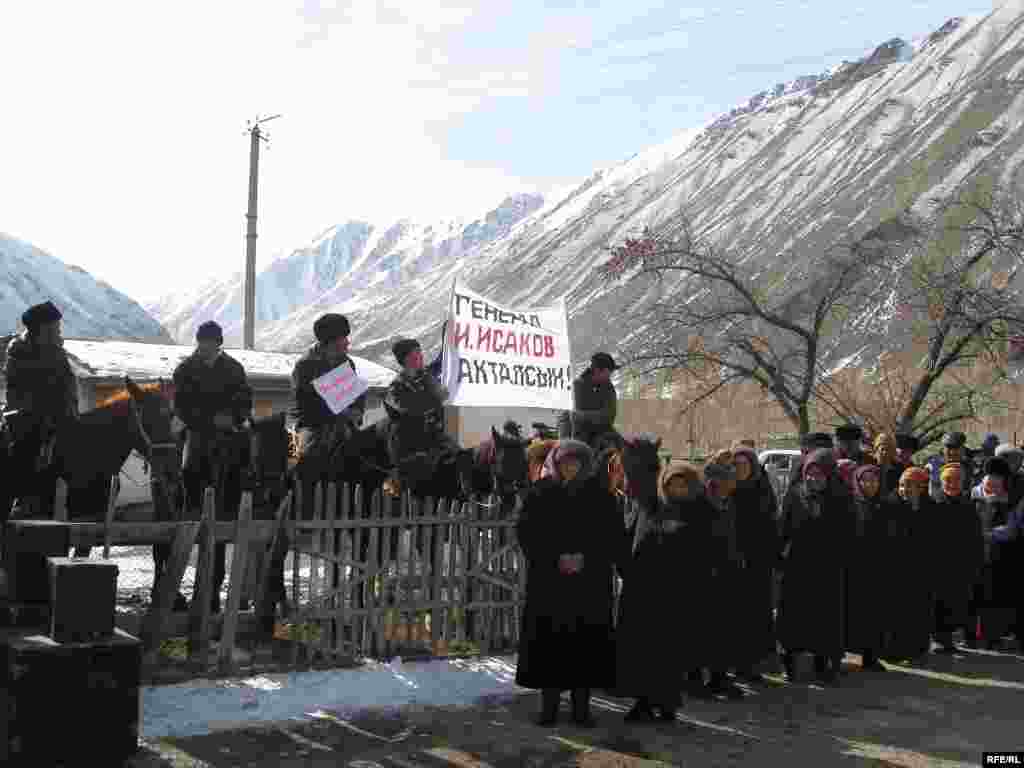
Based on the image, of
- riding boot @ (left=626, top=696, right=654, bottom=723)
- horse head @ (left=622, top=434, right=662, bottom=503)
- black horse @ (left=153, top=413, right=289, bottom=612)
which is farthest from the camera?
black horse @ (left=153, top=413, right=289, bottom=612)

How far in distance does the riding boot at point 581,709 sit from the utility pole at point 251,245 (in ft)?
69.7

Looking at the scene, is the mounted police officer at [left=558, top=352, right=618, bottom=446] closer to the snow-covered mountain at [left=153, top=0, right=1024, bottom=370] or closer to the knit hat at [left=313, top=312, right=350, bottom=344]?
the knit hat at [left=313, top=312, right=350, bottom=344]

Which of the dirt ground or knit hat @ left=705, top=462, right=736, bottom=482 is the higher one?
knit hat @ left=705, top=462, right=736, bottom=482

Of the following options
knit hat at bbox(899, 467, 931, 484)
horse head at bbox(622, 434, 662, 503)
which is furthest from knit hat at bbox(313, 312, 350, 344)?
knit hat at bbox(899, 467, 931, 484)

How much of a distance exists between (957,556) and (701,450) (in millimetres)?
29697

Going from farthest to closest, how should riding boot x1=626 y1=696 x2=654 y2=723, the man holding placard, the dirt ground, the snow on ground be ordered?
the man holding placard
riding boot x1=626 y1=696 x2=654 y2=723
the snow on ground
the dirt ground

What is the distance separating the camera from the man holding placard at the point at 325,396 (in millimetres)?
9164

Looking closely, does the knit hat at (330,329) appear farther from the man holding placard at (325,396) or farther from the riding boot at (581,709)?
the riding boot at (581,709)

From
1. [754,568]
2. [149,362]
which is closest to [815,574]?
[754,568]

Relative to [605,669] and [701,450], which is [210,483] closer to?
[605,669]

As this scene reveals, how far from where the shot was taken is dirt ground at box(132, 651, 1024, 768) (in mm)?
6281

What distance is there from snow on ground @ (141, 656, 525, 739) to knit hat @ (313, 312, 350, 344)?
281cm

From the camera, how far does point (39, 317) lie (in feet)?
29.4

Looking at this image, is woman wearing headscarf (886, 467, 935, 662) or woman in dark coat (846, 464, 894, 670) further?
woman wearing headscarf (886, 467, 935, 662)
